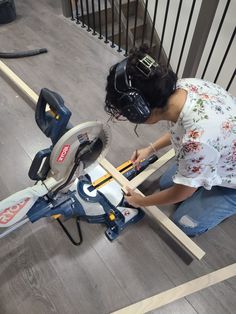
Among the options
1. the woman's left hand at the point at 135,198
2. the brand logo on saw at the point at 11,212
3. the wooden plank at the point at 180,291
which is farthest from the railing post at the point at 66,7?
the wooden plank at the point at 180,291

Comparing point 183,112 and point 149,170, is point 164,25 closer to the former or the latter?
point 149,170

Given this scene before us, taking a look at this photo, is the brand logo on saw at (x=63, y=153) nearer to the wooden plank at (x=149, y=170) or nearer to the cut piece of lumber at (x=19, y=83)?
the wooden plank at (x=149, y=170)

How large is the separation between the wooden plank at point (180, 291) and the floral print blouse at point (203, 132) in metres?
0.48

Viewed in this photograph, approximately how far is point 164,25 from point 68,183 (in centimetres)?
157

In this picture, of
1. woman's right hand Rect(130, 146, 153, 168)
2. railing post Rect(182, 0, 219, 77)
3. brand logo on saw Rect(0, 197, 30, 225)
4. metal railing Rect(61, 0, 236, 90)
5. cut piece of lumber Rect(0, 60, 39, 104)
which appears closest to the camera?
brand logo on saw Rect(0, 197, 30, 225)

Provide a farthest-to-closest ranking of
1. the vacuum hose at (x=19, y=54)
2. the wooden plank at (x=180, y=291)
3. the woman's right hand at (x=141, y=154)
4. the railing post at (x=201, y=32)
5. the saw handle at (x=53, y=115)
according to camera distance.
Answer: the vacuum hose at (x=19, y=54), the railing post at (x=201, y=32), the woman's right hand at (x=141, y=154), the wooden plank at (x=180, y=291), the saw handle at (x=53, y=115)

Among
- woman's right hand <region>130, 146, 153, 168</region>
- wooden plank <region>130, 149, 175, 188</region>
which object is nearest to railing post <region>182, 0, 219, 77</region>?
wooden plank <region>130, 149, 175, 188</region>

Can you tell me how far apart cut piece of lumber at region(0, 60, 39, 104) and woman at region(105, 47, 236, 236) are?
3.75 ft

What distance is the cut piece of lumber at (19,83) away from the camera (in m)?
1.73

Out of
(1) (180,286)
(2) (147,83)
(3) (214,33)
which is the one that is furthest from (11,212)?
(3) (214,33)

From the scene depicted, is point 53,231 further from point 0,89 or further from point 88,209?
point 0,89

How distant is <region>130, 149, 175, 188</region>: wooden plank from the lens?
4.13 feet

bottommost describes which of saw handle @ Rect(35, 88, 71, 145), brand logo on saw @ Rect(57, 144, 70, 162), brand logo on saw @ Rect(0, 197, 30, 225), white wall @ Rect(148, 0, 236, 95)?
white wall @ Rect(148, 0, 236, 95)

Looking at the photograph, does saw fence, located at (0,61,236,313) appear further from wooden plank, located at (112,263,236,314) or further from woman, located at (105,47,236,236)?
woman, located at (105,47,236,236)
